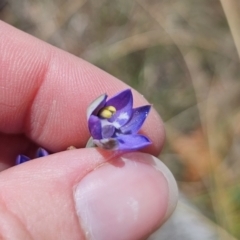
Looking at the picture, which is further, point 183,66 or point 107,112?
point 183,66

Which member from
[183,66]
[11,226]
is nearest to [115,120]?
[11,226]

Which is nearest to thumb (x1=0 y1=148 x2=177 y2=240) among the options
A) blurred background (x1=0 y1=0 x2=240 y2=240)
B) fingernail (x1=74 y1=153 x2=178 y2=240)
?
fingernail (x1=74 y1=153 x2=178 y2=240)

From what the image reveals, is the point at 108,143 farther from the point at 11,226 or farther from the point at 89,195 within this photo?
the point at 11,226

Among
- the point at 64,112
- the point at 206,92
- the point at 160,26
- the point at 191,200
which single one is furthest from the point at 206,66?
the point at 64,112

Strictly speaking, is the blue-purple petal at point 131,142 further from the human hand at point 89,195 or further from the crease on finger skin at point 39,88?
the crease on finger skin at point 39,88

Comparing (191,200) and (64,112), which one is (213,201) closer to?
(191,200)
